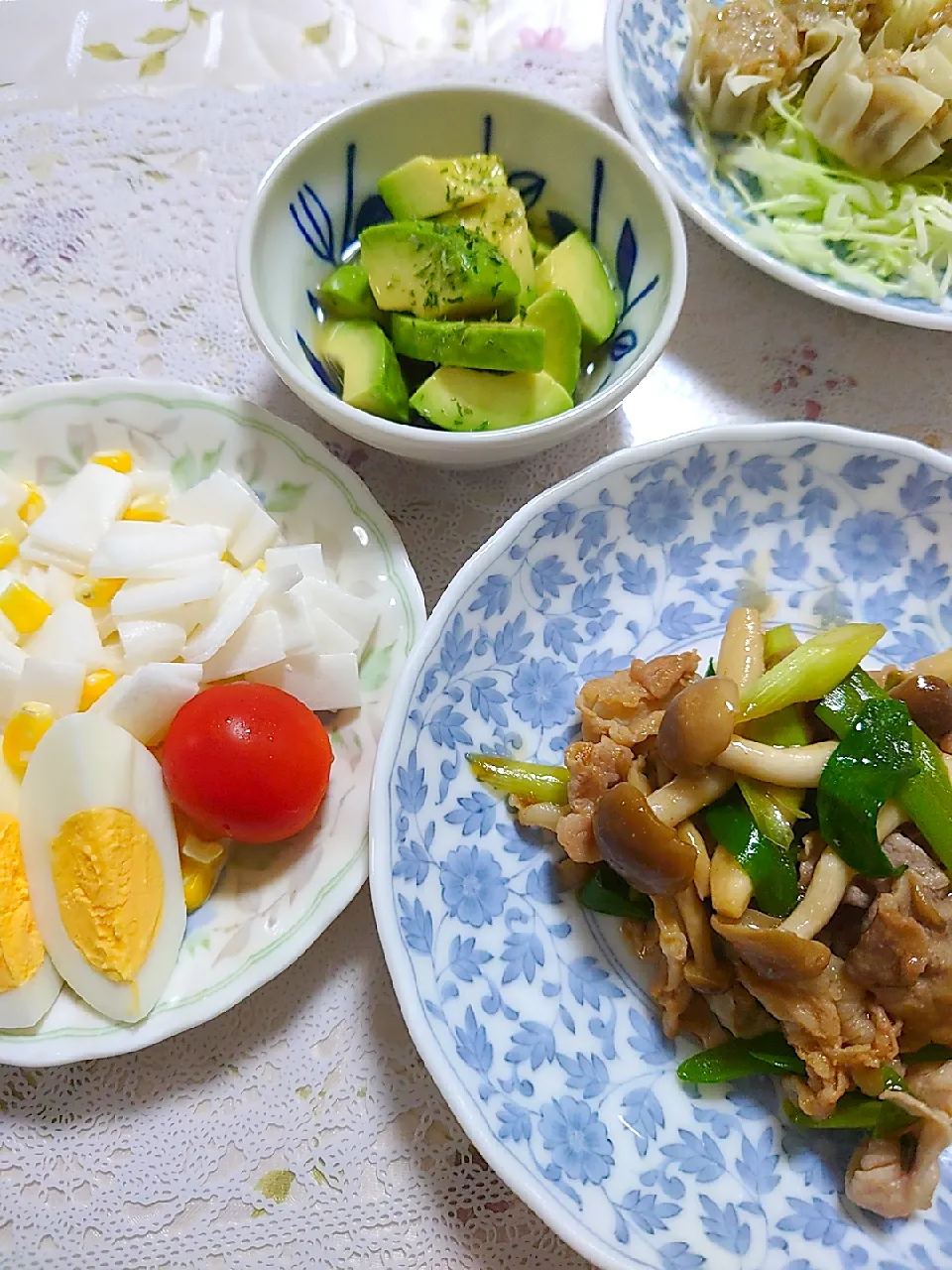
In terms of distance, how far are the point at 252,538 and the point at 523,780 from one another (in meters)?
0.60

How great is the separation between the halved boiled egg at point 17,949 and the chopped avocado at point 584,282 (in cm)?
121

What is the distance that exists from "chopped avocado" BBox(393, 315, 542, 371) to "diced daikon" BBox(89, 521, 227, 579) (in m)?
0.46

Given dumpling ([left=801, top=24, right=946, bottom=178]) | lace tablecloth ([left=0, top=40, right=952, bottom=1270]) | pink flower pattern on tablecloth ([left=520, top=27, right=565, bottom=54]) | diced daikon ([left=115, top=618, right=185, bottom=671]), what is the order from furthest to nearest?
pink flower pattern on tablecloth ([left=520, top=27, right=565, bottom=54]), dumpling ([left=801, top=24, right=946, bottom=178]), diced daikon ([left=115, top=618, right=185, bottom=671]), lace tablecloth ([left=0, top=40, right=952, bottom=1270])

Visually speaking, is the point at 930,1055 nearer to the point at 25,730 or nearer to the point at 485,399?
the point at 485,399

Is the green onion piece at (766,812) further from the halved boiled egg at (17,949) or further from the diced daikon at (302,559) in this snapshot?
the halved boiled egg at (17,949)

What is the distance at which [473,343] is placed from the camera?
1.53 m

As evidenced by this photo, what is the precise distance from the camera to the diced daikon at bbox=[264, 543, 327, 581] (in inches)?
61.2

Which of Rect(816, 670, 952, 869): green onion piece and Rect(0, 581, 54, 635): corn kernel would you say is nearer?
Rect(816, 670, 952, 869): green onion piece

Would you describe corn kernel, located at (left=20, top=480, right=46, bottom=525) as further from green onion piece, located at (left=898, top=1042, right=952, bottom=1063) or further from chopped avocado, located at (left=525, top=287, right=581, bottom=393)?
green onion piece, located at (left=898, top=1042, right=952, bottom=1063)

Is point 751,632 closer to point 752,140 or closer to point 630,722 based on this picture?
point 630,722

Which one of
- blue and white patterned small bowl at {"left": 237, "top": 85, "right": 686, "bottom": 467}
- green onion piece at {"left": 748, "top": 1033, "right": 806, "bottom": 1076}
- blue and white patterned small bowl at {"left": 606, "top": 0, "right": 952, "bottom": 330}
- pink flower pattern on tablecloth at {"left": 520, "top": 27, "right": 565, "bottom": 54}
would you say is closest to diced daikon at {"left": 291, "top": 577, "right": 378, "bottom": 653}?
blue and white patterned small bowl at {"left": 237, "top": 85, "right": 686, "bottom": 467}

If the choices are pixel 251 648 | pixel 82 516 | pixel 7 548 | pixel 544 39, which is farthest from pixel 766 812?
pixel 544 39

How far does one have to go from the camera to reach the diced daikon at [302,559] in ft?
5.10

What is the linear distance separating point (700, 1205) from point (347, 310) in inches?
59.0
